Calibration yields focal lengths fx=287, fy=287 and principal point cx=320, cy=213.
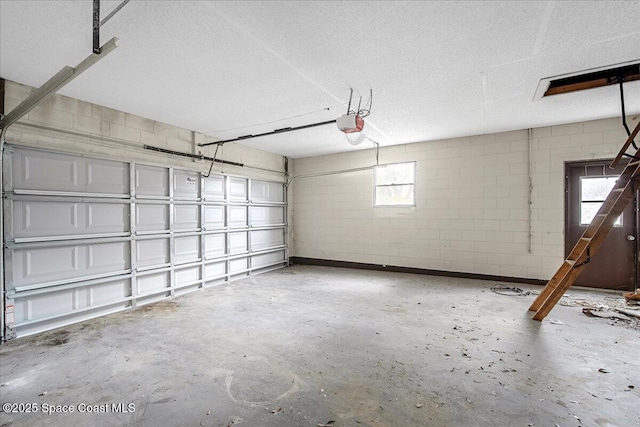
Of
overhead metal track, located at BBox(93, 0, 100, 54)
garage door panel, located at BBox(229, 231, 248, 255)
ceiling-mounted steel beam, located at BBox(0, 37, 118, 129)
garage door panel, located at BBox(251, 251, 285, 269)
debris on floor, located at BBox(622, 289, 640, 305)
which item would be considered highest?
overhead metal track, located at BBox(93, 0, 100, 54)

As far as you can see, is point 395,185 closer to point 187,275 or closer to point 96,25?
point 187,275

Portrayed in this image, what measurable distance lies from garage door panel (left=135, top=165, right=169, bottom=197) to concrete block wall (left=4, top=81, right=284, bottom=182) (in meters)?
0.14

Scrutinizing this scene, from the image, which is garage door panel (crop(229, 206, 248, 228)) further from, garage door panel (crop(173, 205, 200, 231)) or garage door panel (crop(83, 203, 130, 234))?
garage door panel (crop(83, 203, 130, 234))

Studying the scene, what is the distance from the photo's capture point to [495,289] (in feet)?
15.8

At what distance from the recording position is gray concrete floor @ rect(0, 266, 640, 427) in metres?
1.89

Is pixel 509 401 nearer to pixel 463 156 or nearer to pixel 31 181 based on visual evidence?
pixel 463 156

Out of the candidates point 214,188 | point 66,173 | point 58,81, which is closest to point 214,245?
point 214,188

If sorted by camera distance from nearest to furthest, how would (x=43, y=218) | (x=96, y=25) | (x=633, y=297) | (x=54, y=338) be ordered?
1. (x=96, y=25)
2. (x=54, y=338)
3. (x=43, y=218)
4. (x=633, y=297)

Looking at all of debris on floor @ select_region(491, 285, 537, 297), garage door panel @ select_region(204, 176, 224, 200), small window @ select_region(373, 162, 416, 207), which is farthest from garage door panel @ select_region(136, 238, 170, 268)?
debris on floor @ select_region(491, 285, 537, 297)

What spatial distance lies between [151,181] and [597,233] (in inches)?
230

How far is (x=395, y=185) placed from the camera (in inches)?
253

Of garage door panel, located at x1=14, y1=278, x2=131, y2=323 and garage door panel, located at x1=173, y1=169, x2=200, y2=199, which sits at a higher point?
garage door panel, located at x1=173, y1=169, x2=200, y2=199

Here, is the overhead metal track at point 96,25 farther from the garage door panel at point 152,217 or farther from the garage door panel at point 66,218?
the garage door panel at point 152,217

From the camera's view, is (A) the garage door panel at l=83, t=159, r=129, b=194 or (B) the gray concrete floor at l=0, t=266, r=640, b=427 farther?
(A) the garage door panel at l=83, t=159, r=129, b=194
